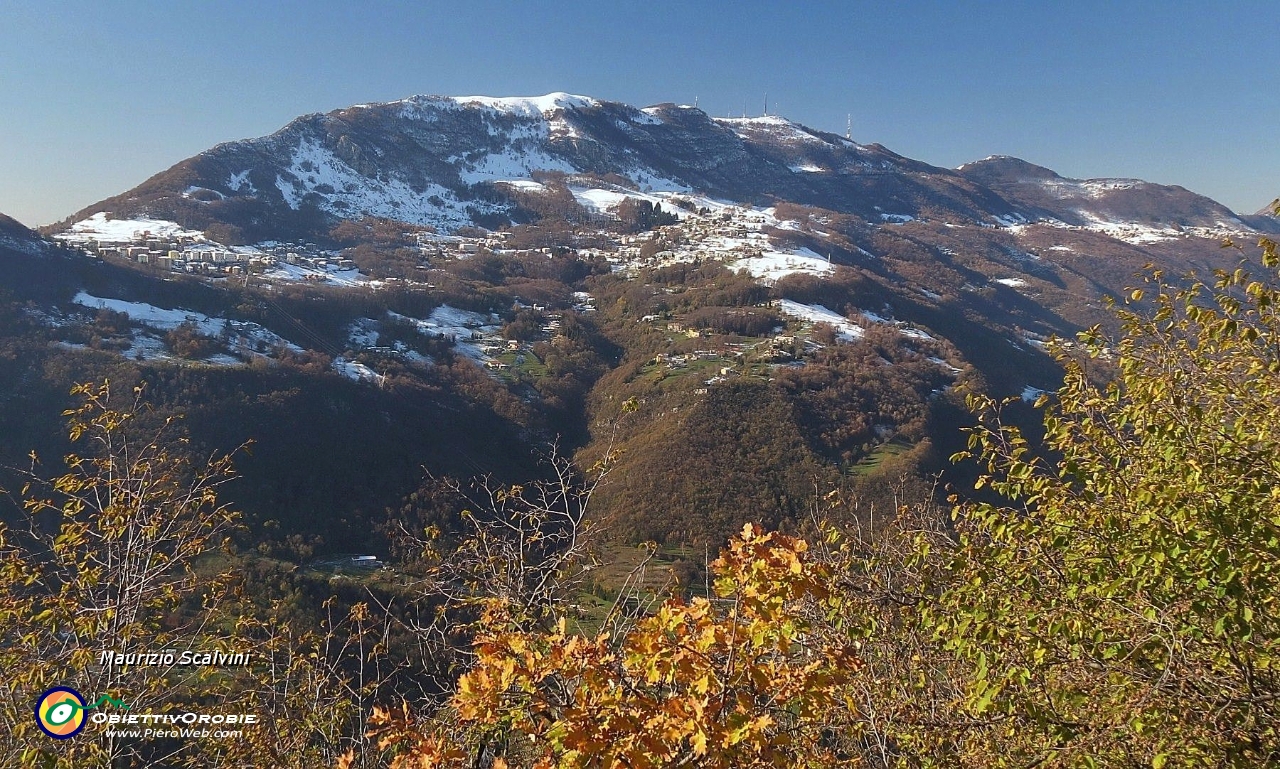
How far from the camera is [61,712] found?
7680mm

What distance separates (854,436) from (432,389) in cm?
7591

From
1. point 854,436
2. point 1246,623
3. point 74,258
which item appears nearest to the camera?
point 1246,623

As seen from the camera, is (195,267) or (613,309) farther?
(613,309)

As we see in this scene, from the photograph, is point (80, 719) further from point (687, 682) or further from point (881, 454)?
point (881, 454)

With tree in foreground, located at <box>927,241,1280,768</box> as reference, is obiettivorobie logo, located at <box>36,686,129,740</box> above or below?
below

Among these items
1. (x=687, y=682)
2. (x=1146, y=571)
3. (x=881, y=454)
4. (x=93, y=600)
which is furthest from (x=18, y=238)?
(x=1146, y=571)

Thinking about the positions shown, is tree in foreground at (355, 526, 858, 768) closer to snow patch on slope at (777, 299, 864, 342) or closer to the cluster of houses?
snow patch on slope at (777, 299, 864, 342)

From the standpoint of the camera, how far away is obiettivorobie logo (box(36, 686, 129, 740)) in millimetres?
7578

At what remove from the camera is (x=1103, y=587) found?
243 inches

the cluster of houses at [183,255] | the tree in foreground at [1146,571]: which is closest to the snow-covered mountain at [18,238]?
the cluster of houses at [183,255]

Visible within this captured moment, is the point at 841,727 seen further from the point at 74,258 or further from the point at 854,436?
the point at 74,258

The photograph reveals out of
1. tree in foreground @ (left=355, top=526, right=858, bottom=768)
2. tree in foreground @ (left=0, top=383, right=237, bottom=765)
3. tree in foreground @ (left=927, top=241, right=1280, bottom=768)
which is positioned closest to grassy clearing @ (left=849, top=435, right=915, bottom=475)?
tree in foreground @ (left=927, top=241, right=1280, bottom=768)

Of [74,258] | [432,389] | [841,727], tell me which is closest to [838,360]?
[432,389]

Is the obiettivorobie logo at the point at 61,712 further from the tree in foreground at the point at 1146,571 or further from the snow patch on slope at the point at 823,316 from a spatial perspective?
the snow patch on slope at the point at 823,316
